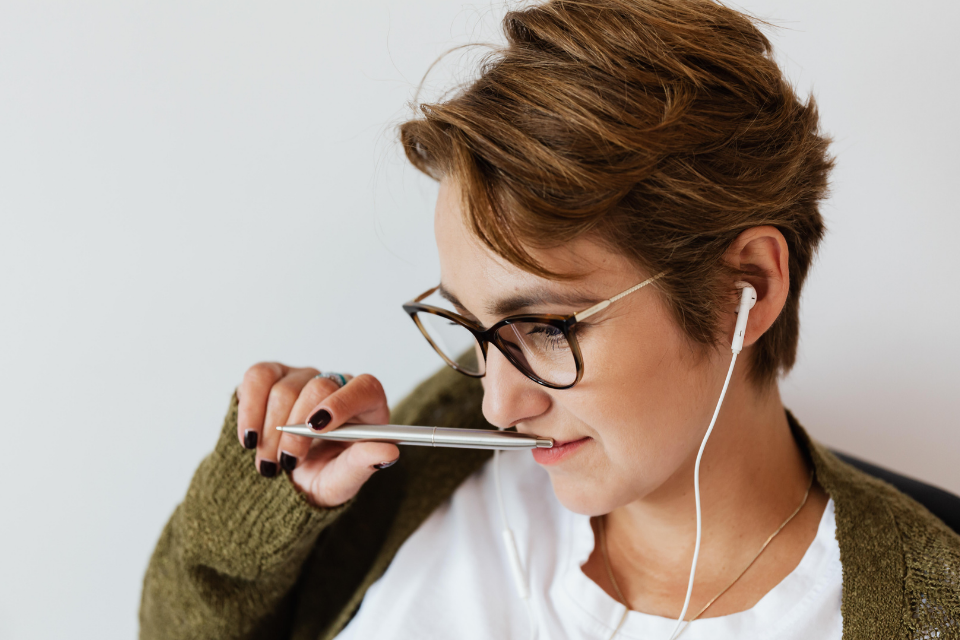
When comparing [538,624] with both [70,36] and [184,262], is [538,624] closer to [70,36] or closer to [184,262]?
[184,262]

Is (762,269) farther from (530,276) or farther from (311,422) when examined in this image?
(311,422)

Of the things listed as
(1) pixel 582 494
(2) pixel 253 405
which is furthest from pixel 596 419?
(2) pixel 253 405

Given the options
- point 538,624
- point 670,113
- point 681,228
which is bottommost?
point 538,624

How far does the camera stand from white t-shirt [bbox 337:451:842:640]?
3.63 feet

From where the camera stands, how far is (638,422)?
989mm

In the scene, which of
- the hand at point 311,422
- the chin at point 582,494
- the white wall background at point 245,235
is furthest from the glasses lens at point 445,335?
the white wall background at point 245,235

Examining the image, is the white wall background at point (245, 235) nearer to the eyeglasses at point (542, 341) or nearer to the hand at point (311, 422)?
the hand at point (311, 422)

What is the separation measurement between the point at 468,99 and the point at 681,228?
36 centimetres

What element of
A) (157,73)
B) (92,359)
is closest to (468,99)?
(157,73)

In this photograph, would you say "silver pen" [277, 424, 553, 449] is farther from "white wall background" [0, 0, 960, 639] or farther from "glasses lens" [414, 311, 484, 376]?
"white wall background" [0, 0, 960, 639]

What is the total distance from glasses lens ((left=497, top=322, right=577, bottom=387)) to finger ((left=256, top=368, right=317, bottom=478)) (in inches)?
17.6

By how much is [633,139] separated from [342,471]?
0.74m

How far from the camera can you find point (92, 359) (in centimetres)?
150

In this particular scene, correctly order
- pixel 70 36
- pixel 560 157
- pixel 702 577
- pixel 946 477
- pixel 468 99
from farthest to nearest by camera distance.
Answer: pixel 946 477 → pixel 70 36 → pixel 702 577 → pixel 468 99 → pixel 560 157
